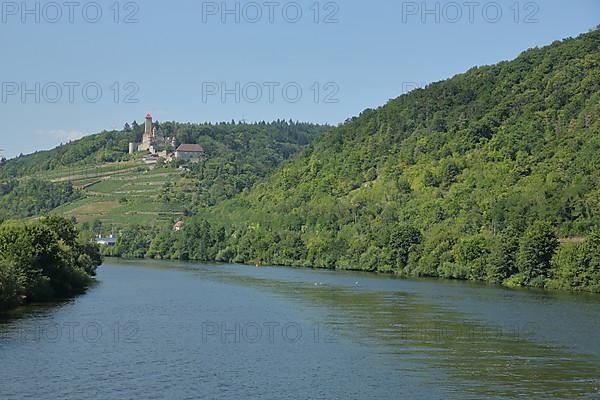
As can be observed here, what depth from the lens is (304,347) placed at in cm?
4006

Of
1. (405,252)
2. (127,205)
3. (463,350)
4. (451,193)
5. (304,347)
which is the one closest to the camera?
(463,350)

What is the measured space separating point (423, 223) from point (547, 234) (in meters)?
30.3

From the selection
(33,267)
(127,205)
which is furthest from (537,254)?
(127,205)

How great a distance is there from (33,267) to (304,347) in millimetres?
21590

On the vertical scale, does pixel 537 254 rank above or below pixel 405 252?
below

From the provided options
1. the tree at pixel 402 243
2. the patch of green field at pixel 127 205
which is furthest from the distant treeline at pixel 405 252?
the patch of green field at pixel 127 205

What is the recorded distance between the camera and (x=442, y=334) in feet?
143

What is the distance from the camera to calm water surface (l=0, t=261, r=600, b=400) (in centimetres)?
3138

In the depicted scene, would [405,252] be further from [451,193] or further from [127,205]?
[127,205]

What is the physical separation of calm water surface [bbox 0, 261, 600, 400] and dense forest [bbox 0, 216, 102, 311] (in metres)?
1.55

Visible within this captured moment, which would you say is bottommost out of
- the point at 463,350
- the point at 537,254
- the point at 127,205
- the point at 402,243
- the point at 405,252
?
the point at 463,350

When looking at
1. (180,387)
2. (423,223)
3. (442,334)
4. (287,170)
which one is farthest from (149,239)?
(180,387)

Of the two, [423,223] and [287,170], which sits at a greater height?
[287,170]

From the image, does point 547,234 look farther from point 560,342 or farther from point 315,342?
point 315,342
